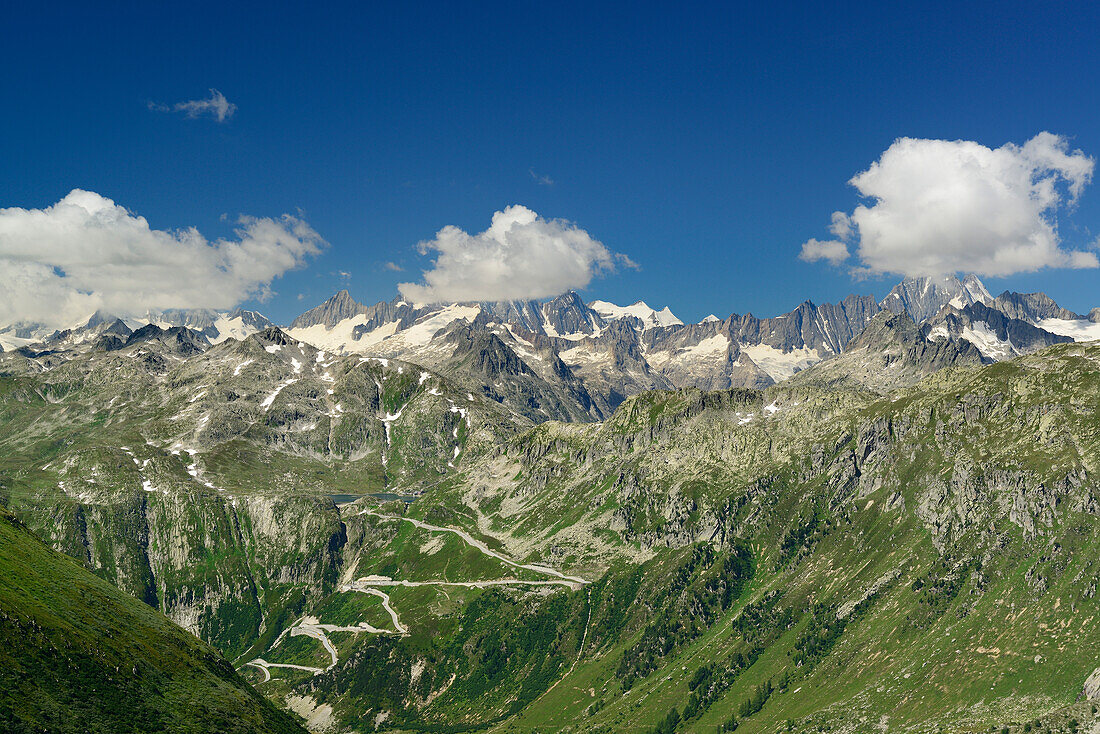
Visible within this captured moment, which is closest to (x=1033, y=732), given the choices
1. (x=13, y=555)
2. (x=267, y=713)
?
(x=267, y=713)

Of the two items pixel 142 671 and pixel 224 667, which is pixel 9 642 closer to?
pixel 142 671

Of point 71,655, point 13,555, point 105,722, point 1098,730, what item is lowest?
point 1098,730

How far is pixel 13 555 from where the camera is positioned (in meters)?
182

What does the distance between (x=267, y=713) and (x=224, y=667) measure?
86.3ft

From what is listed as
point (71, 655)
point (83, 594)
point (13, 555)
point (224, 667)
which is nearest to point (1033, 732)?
point (224, 667)

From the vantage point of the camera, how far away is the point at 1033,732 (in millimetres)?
199375

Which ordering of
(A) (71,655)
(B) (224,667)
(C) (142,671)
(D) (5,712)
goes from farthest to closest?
1. (B) (224,667)
2. (C) (142,671)
3. (A) (71,655)
4. (D) (5,712)

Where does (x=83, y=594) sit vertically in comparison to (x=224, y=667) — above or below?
above

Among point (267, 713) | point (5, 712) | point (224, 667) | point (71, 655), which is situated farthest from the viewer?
point (224, 667)

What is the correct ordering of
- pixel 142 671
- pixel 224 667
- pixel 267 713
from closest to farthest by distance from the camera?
pixel 142 671 < pixel 267 713 < pixel 224 667

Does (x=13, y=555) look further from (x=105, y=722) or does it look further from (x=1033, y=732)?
(x=1033, y=732)

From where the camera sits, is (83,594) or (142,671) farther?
(83,594)

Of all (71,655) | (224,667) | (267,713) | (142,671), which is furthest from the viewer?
(224,667)

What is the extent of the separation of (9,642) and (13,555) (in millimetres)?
56910
